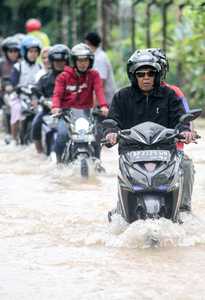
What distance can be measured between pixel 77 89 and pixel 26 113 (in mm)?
3393

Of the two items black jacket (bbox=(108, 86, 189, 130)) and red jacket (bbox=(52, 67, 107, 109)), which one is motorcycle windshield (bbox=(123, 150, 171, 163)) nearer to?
black jacket (bbox=(108, 86, 189, 130))

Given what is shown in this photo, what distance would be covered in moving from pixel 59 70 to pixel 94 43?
1.79 metres

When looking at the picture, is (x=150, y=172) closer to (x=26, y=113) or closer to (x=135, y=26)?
(x=26, y=113)

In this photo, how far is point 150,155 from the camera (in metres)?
7.46

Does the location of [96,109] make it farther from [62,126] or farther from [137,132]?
[137,132]

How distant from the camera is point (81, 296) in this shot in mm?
5996

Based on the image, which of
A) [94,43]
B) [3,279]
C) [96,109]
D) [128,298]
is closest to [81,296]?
[128,298]

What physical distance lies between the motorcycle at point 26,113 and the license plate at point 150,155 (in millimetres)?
7504

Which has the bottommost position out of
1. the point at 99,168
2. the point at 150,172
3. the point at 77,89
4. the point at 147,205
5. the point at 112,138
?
the point at 99,168

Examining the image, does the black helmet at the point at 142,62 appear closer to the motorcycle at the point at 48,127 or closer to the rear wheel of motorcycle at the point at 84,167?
the rear wheel of motorcycle at the point at 84,167

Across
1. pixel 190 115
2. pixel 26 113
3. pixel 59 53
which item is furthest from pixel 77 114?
pixel 190 115

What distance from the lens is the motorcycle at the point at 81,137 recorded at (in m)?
11.6

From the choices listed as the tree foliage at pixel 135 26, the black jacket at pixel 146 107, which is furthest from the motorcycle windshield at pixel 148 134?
the tree foliage at pixel 135 26

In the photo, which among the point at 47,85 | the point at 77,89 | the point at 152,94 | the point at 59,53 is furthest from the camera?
the point at 47,85
